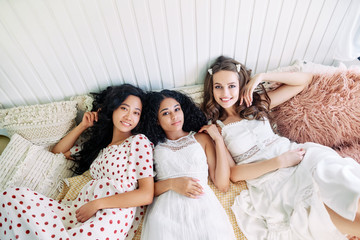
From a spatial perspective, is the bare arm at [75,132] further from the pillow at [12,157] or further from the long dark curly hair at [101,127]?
the pillow at [12,157]

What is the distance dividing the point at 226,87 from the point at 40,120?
116 cm

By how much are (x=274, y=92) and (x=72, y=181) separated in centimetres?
139

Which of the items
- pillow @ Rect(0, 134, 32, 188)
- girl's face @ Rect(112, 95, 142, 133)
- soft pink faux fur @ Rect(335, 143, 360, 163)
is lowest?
soft pink faux fur @ Rect(335, 143, 360, 163)

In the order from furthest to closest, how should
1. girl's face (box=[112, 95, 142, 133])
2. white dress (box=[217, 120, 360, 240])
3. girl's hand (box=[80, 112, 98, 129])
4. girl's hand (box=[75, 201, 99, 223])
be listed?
girl's hand (box=[80, 112, 98, 129]) < girl's face (box=[112, 95, 142, 133]) < girl's hand (box=[75, 201, 99, 223]) < white dress (box=[217, 120, 360, 240])

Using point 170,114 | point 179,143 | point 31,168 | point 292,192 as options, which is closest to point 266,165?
point 292,192

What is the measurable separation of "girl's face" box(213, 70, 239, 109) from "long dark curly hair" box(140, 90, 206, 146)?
20 cm

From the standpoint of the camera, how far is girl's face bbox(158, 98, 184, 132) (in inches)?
47.6

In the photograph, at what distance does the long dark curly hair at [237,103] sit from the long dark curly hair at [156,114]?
2.9 inches

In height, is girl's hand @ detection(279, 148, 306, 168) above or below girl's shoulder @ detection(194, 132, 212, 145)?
above

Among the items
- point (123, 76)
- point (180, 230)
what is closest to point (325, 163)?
point (180, 230)

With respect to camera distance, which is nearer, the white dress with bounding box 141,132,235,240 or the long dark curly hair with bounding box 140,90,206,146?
the white dress with bounding box 141,132,235,240

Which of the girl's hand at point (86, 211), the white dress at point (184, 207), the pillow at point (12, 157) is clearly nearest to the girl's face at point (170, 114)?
the white dress at point (184, 207)

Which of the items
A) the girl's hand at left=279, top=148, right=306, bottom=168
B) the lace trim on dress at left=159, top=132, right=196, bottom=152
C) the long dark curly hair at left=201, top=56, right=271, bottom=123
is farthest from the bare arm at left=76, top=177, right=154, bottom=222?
the girl's hand at left=279, top=148, right=306, bottom=168

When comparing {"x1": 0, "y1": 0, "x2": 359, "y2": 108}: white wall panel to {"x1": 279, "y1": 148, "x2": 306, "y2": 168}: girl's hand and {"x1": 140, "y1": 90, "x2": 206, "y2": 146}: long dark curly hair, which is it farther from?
{"x1": 279, "y1": 148, "x2": 306, "y2": 168}: girl's hand
